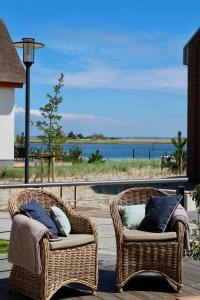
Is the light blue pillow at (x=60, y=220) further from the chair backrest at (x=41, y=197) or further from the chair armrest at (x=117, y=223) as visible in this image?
the chair armrest at (x=117, y=223)

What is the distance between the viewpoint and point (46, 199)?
5688mm

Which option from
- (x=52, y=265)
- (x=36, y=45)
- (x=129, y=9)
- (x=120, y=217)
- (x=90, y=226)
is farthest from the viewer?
(x=129, y=9)

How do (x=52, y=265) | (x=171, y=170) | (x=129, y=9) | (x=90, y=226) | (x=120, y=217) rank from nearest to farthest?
(x=52, y=265) → (x=90, y=226) → (x=120, y=217) → (x=129, y=9) → (x=171, y=170)

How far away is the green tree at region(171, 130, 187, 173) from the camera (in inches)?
859

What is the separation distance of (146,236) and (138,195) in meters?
0.85

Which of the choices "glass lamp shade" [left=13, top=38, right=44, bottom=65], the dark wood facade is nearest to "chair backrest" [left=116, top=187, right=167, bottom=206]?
"glass lamp shade" [left=13, top=38, right=44, bottom=65]

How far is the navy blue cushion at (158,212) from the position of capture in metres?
5.46

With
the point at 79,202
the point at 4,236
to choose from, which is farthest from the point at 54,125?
the point at 4,236

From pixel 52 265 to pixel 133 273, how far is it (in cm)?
91

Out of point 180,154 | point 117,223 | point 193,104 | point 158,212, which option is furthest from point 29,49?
point 180,154

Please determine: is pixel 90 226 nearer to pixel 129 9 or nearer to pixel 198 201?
pixel 198 201

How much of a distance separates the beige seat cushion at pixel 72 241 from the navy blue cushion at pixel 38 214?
6.5 inches

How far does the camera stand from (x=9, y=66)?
2189cm

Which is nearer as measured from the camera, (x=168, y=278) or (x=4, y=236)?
(x=168, y=278)
